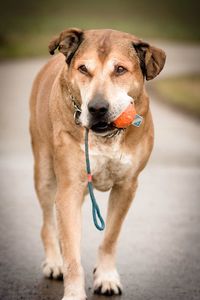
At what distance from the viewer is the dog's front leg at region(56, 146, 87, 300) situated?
20.8ft

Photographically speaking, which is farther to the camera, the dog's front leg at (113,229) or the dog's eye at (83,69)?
the dog's front leg at (113,229)

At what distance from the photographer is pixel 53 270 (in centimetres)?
702

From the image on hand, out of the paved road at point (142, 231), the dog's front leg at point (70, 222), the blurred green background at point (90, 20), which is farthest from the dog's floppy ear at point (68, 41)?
the blurred green background at point (90, 20)

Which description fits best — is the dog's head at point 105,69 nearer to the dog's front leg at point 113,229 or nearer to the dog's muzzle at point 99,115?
the dog's muzzle at point 99,115

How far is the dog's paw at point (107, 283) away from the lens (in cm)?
666

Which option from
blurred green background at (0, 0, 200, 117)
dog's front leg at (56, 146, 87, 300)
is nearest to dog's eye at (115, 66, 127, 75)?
dog's front leg at (56, 146, 87, 300)

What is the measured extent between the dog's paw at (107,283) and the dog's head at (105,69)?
3.90ft

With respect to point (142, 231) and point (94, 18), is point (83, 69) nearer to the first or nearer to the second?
point (142, 231)

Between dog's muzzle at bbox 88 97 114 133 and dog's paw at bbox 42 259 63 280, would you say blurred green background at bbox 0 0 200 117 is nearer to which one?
dog's paw at bbox 42 259 63 280

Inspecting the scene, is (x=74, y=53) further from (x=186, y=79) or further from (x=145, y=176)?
(x=186, y=79)

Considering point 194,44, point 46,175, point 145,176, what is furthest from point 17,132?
point 194,44

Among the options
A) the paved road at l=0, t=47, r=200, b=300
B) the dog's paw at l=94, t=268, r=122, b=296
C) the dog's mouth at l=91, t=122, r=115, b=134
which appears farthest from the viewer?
the paved road at l=0, t=47, r=200, b=300

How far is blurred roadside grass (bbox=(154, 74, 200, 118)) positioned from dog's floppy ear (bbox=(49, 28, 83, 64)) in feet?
31.9

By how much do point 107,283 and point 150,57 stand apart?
166 cm
